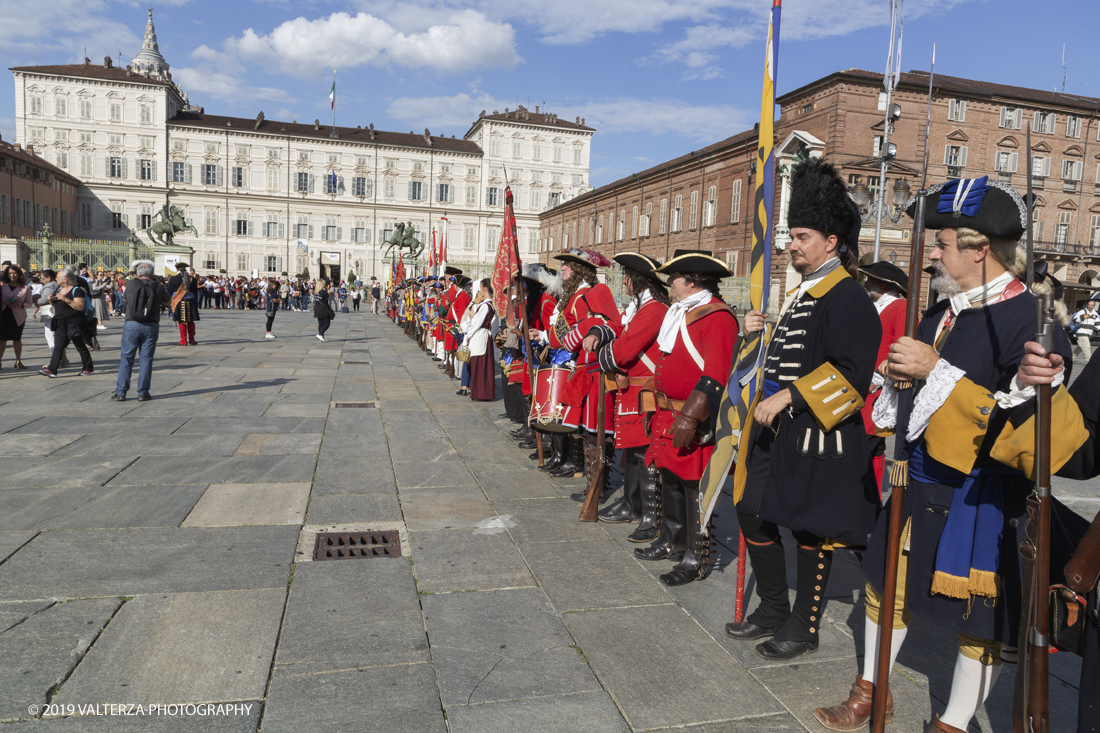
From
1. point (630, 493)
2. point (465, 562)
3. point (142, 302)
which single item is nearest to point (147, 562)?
point (465, 562)

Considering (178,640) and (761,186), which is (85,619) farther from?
(761,186)

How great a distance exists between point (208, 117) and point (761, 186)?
77.7m

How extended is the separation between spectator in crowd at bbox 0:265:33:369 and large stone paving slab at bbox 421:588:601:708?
34.5ft

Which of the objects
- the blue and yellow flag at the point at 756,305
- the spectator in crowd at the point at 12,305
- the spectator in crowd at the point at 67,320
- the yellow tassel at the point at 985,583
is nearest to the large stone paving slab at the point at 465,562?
the blue and yellow flag at the point at 756,305

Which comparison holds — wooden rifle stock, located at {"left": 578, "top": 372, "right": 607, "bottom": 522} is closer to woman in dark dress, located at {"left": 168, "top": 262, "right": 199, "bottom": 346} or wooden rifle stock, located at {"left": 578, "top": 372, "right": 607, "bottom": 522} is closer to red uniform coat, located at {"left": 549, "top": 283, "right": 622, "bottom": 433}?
red uniform coat, located at {"left": 549, "top": 283, "right": 622, "bottom": 433}

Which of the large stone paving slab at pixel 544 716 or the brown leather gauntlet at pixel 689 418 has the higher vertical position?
the brown leather gauntlet at pixel 689 418

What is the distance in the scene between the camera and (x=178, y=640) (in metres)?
3.20

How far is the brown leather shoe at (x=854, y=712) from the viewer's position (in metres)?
2.69

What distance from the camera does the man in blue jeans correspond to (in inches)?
362

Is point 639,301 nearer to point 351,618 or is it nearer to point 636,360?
point 636,360

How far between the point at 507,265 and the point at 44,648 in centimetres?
491

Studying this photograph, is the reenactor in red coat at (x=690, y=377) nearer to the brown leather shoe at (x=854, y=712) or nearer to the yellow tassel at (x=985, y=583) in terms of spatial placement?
the brown leather shoe at (x=854, y=712)

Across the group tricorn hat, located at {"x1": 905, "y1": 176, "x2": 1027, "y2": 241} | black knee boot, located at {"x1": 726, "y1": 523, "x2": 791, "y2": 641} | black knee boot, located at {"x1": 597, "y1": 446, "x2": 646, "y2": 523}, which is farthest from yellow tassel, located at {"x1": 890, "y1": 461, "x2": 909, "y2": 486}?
black knee boot, located at {"x1": 597, "y1": 446, "x2": 646, "y2": 523}

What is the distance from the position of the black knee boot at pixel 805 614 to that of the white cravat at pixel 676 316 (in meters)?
1.44
